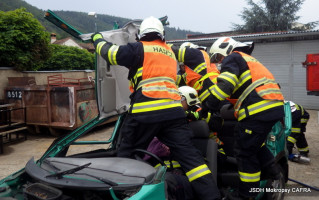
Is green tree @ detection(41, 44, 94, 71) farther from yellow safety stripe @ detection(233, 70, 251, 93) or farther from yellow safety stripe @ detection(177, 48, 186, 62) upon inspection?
yellow safety stripe @ detection(233, 70, 251, 93)

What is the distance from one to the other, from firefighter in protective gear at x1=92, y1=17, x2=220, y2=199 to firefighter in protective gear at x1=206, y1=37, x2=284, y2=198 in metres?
0.62

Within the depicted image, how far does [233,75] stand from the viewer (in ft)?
9.93

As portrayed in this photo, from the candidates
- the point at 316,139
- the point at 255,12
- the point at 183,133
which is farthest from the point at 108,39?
the point at 255,12

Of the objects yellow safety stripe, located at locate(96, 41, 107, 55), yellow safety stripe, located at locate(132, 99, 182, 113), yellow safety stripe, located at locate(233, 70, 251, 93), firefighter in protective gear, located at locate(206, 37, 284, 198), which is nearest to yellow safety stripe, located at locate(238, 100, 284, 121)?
firefighter in protective gear, located at locate(206, 37, 284, 198)

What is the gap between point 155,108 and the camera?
2580mm

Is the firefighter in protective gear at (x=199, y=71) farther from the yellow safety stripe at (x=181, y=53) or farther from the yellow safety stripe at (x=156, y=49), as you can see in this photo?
the yellow safety stripe at (x=156, y=49)

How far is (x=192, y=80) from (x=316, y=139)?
4798mm

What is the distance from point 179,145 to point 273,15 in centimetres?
2828

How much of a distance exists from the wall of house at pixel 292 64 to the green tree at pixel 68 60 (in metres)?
14.7

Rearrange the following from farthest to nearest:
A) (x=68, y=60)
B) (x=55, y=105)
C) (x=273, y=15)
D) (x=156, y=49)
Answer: (x=273, y=15), (x=68, y=60), (x=55, y=105), (x=156, y=49)

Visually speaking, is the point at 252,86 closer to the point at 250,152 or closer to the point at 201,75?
the point at 250,152

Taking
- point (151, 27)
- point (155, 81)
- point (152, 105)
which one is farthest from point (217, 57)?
point (152, 105)

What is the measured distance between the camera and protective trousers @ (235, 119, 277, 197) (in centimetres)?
302

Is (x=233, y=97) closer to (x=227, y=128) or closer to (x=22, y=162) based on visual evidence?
(x=227, y=128)
